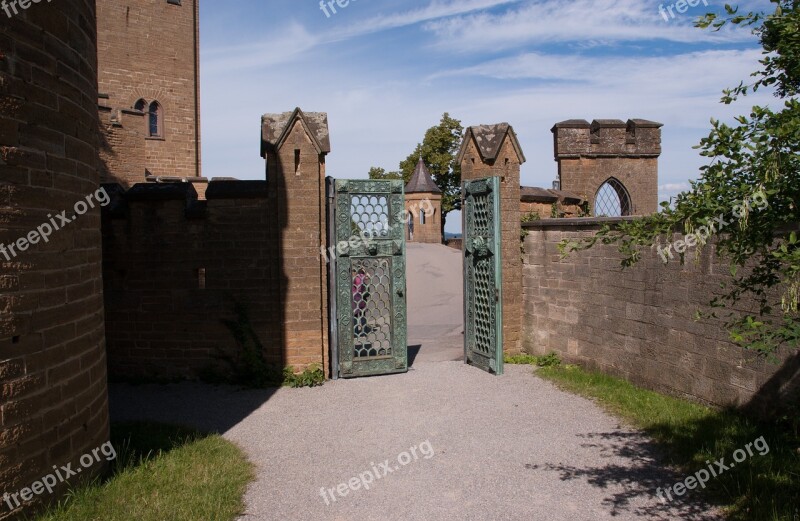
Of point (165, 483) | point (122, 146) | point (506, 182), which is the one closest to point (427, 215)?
point (122, 146)

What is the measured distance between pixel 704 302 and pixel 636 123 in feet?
30.0

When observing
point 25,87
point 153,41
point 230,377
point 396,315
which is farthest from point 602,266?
point 153,41

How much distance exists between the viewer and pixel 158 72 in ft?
81.7

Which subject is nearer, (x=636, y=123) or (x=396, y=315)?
(x=396, y=315)

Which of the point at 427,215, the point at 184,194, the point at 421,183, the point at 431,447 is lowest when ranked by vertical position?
the point at 431,447

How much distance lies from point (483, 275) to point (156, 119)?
20572 mm

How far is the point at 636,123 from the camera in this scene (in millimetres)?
14594

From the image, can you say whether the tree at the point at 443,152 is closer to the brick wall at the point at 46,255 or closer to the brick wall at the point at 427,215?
the brick wall at the point at 427,215

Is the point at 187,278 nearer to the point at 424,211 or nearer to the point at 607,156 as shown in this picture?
the point at 607,156

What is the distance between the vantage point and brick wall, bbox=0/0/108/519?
145 inches

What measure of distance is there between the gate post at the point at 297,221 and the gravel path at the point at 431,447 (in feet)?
2.83

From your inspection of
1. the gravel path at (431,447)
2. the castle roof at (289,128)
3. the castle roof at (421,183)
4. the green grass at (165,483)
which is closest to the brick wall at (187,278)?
the gravel path at (431,447)

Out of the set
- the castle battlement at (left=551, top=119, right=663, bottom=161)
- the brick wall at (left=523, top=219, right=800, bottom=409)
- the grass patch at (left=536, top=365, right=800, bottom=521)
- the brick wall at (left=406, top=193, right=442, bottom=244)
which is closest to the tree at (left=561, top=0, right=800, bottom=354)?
the grass patch at (left=536, top=365, right=800, bottom=521)

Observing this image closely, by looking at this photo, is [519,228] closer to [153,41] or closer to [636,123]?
[636,123]
